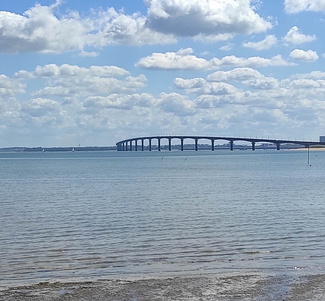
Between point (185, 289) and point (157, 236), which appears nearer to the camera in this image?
point (185, 289)

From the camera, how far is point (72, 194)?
5981 cm

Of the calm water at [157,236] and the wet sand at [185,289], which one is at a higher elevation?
the wet sand at [185,289]

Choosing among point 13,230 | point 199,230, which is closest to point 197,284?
point 199,230

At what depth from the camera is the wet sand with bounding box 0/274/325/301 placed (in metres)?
17.5

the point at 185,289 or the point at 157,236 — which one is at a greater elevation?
the point at 185,289

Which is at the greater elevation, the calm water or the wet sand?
the wet sand

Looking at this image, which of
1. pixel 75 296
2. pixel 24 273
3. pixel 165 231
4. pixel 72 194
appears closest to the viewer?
pixel 75 296

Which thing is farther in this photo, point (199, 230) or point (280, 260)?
point (199, 230)

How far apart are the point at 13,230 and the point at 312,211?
18.8m

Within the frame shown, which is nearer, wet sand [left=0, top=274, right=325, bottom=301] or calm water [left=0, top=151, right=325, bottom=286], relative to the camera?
wet sand [left=0, top=274, right=325, bottom=301]

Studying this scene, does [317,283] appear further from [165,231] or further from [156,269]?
[165,231]

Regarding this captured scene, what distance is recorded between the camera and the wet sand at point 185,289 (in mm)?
17500

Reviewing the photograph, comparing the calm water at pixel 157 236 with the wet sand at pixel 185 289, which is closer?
the wet sand at pixel 185 289

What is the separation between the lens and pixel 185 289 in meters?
18.5
